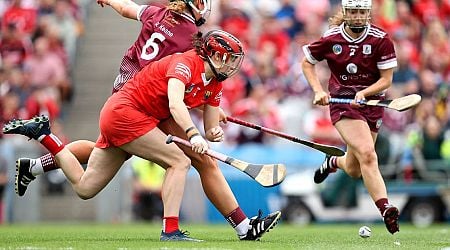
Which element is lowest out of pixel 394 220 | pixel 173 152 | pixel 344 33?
pixel 394 220

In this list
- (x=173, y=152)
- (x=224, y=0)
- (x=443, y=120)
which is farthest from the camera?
(x=224, y=0)

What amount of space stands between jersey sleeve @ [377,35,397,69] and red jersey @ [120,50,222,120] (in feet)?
6.42

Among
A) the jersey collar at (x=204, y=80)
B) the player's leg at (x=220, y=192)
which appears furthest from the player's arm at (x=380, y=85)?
the jersey collar at (x=204, y=80)

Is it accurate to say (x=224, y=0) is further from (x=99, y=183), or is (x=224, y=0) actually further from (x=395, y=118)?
(x=99, y=183)

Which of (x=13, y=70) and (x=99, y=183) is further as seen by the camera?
A: (x=13, y=70)

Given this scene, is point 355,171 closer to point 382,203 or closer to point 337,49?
point 382,203

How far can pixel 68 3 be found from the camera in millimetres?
19266

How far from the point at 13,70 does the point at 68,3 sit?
1992 mm

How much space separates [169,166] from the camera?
30.3ft

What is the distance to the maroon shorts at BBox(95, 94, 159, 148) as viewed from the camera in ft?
30.3

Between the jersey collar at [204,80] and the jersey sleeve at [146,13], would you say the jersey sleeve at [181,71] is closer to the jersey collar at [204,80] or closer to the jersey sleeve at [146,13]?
the jersey collar at [204,80]

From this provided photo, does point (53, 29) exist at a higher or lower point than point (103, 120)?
higher

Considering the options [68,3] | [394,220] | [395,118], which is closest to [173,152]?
[394,220]

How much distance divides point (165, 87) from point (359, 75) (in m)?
2.40
